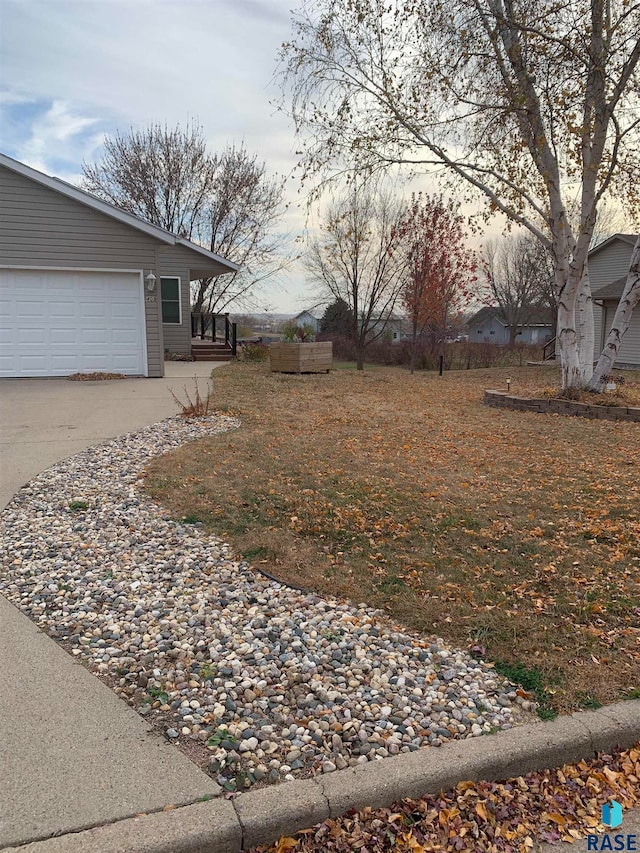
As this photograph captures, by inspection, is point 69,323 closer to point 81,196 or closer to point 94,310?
Result: point 94,310

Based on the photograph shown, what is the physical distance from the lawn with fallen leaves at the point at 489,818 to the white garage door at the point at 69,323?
1190 centimetres

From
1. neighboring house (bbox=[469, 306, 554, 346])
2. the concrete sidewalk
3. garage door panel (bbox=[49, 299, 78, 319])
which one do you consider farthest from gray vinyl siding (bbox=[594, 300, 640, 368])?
neighboring house (bbox=[469, 306, 554, 346])

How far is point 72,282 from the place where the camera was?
12141mm

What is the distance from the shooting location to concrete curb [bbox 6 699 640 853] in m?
1.74

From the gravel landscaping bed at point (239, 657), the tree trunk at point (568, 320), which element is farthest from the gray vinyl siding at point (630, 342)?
the gravel landscaping bed at point (239, 657)

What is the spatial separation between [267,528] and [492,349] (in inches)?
875

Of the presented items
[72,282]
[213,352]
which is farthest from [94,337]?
[213,352]

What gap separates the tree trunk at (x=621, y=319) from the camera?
9.54 m

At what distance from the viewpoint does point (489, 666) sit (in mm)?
2643

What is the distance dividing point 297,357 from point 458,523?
11015 mm

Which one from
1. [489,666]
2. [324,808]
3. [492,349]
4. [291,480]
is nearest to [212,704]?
[324,808]

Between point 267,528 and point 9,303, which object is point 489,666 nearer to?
point 267,528

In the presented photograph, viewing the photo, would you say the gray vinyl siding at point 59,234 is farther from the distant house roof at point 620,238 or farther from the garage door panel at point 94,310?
the distant house roof at point 620,238

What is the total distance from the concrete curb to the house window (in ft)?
56.9
